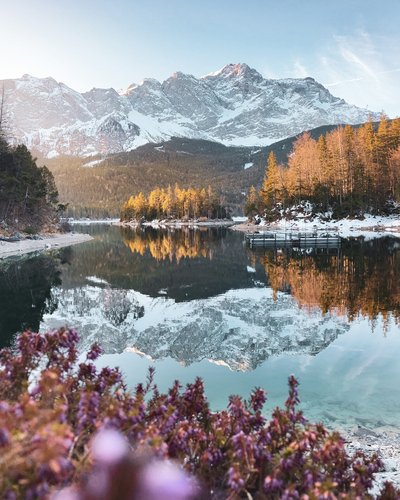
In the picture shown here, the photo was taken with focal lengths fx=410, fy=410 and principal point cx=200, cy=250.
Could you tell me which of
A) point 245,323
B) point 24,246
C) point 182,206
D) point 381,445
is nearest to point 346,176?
point 24,246

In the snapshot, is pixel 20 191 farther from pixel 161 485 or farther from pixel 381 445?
pixel 161 485

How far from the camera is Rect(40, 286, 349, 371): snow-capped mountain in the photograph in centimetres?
1428

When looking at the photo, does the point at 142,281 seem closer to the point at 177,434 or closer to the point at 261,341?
the point at 261,341

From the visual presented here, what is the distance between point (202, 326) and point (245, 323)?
1899 millimetres

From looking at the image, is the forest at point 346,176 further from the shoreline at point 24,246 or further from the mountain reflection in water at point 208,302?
the shoreline at point 24,246

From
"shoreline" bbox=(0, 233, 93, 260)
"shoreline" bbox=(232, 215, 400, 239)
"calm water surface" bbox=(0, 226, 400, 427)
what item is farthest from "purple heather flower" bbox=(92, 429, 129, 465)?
"shoreline" bbox=(232, 215, 400, 239)

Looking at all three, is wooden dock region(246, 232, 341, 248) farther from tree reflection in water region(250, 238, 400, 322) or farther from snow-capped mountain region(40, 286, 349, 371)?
snow-capped mountain region(40, 286, 349, 371)

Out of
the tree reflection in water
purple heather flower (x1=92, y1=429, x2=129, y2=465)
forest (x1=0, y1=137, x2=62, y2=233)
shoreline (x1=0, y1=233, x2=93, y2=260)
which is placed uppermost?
forest (x1=0, y1=137, x2=62, y2=233)

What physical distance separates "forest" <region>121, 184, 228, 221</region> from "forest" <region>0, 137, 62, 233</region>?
81.0 m

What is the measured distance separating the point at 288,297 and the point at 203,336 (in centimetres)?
854

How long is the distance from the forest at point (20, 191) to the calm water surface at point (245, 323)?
26332mm

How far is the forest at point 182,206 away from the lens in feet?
495

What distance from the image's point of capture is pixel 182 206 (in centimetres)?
15375

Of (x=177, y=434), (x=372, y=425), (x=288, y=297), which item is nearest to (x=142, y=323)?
(x=288, y=297)
